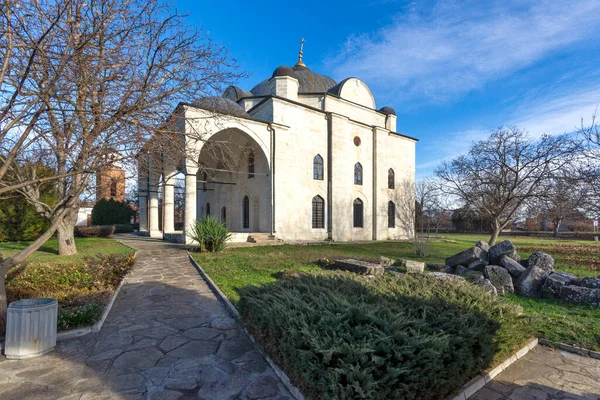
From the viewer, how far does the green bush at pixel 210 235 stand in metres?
12.3

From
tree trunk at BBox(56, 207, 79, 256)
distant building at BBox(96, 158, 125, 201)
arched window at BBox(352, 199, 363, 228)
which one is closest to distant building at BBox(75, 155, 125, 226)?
distant building at BBox(96, 158, 125, 201)

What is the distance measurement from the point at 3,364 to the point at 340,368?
3813 millimetres

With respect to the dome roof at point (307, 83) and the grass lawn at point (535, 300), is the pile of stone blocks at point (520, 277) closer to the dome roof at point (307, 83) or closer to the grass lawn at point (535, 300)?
the grass lawn at point (535, 300)

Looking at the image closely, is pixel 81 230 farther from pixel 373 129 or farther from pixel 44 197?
pixel 373 129

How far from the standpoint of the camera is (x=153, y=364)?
3.36 m

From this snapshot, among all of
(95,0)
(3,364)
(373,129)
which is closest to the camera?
(3,364)

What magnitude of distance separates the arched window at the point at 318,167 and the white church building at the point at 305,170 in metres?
0.07

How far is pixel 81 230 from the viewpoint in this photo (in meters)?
21.3

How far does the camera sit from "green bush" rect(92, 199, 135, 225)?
2942 centimetres

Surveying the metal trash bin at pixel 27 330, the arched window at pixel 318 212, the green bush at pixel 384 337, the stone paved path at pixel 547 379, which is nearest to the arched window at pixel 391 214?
the arched window at pixel 318 212

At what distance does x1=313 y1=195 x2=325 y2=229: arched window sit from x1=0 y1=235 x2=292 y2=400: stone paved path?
15429 mm

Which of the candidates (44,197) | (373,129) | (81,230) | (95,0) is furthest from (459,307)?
(81,230)

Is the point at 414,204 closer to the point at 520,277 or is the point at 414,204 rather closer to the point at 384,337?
the point at 520,277

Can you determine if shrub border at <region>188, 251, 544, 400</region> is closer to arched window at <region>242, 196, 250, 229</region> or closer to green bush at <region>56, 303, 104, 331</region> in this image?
green bush at <region>56, 303, 104, 331</region>
